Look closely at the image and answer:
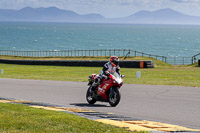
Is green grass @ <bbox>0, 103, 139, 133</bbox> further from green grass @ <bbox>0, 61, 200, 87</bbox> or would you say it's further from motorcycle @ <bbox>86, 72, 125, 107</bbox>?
green grass @ <bbox>0, 61, 200, 87</bbox>

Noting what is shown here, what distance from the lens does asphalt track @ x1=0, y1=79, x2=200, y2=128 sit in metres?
11.3

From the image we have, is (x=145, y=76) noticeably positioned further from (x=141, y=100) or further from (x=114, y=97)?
(x=114, y=97)

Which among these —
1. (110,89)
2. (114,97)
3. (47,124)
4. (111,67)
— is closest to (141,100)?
(114,97)

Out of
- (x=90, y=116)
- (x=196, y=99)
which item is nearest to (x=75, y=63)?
(x=196, y=99)

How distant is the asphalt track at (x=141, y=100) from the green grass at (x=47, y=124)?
216 cm

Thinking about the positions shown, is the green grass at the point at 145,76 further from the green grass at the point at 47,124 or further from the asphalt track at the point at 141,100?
the green grass at the point at 47,124

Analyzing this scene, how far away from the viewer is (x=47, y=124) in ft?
30.3

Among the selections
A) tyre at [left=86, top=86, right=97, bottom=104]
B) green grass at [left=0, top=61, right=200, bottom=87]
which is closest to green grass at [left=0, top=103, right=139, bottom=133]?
tyre at [left=86, top=86, right=97, bottom=104]

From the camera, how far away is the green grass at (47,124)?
862 centimetres

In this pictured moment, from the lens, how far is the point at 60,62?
50.0 m

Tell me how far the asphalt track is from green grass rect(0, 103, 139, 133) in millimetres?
2158

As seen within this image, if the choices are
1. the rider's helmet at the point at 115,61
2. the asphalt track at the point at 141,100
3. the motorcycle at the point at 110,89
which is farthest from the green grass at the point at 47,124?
the rider's helmet at the point at 115,61

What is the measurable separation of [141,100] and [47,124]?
20.4 ft

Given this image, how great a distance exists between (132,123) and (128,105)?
394 centimetres
